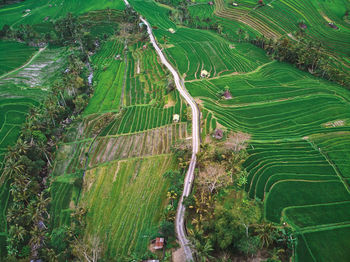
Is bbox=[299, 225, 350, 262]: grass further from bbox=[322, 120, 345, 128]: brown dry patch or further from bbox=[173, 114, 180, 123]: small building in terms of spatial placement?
bbox=[173, 114, 180, 123]: small building

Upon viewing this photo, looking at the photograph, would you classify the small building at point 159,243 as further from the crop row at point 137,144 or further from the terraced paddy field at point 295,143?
the crop row at point 137,144

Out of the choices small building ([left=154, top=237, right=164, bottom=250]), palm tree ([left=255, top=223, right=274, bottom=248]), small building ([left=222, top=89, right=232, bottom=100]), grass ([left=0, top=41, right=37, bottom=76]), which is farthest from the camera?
grass ([left=0, top=41, right=37, bottom=76])

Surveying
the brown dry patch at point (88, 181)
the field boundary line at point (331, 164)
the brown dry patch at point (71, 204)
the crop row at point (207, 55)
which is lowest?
the brown dry patch at point (71, 204)

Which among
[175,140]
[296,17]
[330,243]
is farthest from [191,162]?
[296,17]

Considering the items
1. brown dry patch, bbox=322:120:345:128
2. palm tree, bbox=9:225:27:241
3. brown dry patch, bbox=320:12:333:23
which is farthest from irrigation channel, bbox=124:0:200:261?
brown dry patch, bbox=320:12:333:23

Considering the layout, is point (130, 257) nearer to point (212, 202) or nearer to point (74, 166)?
point (212, 202)

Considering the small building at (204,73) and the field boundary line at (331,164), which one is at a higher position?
the small building at (204,73)

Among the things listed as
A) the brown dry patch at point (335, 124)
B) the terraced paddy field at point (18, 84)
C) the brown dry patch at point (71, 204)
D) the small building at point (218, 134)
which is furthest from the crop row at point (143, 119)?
the brown dry patch at point (335, 124)
